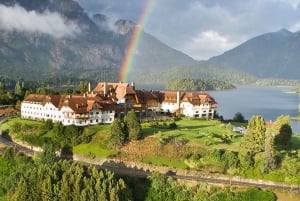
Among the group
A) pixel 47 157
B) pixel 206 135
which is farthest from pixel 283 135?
pixel 47 157

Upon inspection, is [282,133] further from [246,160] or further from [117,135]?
[117,135]

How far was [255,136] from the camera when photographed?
4484 centimetres

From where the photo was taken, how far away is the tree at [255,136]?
4378 centimetres

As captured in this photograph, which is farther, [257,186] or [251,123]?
[251,123]

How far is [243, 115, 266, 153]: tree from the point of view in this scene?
4378 cm

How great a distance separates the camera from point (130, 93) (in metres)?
70.1

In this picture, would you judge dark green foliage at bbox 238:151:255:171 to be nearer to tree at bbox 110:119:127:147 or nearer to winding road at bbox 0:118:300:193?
winding road at bbox 0:118:300:193

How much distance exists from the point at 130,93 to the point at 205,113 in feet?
46.4

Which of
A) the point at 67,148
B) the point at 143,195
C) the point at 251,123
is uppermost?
the point at 251,123

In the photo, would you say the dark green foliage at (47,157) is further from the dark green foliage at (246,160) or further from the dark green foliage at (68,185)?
the dark green foliage at (246,160)

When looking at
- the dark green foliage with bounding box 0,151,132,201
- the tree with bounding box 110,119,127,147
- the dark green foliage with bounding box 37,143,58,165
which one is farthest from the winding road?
the dark green foliage with bounding box 37,143,58,165

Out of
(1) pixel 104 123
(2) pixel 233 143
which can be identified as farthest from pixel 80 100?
(2) pixel 233 143

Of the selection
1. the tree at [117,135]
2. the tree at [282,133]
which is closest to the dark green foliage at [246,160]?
the tree at [282,133]

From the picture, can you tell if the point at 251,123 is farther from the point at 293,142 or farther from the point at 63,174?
the point at 63,174
